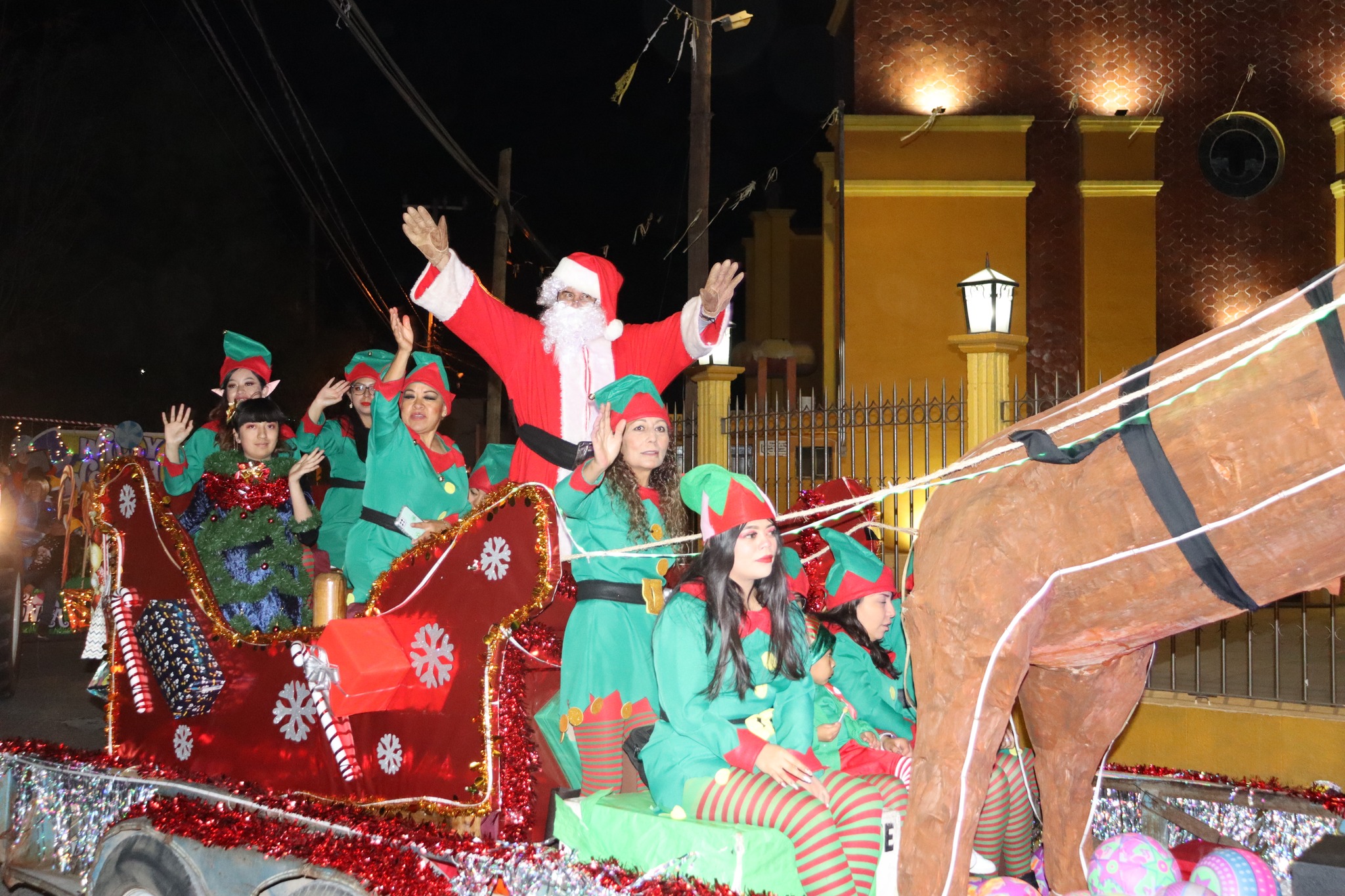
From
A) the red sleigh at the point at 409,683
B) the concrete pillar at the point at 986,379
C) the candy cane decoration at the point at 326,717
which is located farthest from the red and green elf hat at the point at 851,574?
the concrete pillar at the point at 986,379

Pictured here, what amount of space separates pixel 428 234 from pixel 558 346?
2.18 feet

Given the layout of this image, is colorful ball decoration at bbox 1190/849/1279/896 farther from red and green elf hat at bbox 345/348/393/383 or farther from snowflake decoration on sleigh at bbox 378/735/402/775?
red and green elf hat at bbox 345/348/393/383

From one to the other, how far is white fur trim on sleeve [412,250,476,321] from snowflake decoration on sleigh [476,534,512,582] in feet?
4.25

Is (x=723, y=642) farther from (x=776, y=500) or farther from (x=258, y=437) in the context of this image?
(x=776, y=500)

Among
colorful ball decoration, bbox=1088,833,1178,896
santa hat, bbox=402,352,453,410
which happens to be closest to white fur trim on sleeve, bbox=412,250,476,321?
santa hat, bbox=402,352,453,410

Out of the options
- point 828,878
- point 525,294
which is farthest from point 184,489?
point 525,294

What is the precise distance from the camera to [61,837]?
169 inches

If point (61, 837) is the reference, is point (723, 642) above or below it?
above

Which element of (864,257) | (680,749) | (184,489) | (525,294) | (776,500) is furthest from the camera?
(525,294)

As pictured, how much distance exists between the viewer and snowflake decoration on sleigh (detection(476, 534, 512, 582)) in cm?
365

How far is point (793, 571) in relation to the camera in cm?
389

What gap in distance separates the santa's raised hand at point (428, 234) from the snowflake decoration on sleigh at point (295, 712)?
5.52 feet

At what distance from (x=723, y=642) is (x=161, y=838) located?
1.87m

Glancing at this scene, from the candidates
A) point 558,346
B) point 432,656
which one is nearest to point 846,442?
point 558,346
